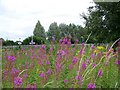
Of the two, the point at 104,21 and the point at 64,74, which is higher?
the point at 104,21

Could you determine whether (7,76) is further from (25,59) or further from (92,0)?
(92,0)

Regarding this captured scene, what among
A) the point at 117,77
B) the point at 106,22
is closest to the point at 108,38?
the point at 106,22

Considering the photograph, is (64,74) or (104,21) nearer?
(64,74)

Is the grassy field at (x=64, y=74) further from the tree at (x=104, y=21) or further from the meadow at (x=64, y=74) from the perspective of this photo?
the tree at (x=104, y=21)

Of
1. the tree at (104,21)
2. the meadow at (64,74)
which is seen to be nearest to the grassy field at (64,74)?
the meadow at (64,74)

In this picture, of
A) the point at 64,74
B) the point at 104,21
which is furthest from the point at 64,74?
the point at 104,21

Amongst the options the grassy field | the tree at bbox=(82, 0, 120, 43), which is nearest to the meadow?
the grassy field

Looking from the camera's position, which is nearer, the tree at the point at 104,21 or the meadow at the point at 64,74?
the meadow at the point at 64,74

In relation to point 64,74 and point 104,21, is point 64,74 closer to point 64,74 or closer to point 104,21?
point 64,74

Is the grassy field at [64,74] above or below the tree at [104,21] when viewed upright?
below

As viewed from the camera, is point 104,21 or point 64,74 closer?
point 64,74

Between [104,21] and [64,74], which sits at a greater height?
[104,21]

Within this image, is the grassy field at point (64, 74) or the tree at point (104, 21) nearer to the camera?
the grassy field at point (64, 74)

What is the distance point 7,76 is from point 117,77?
139 cm
